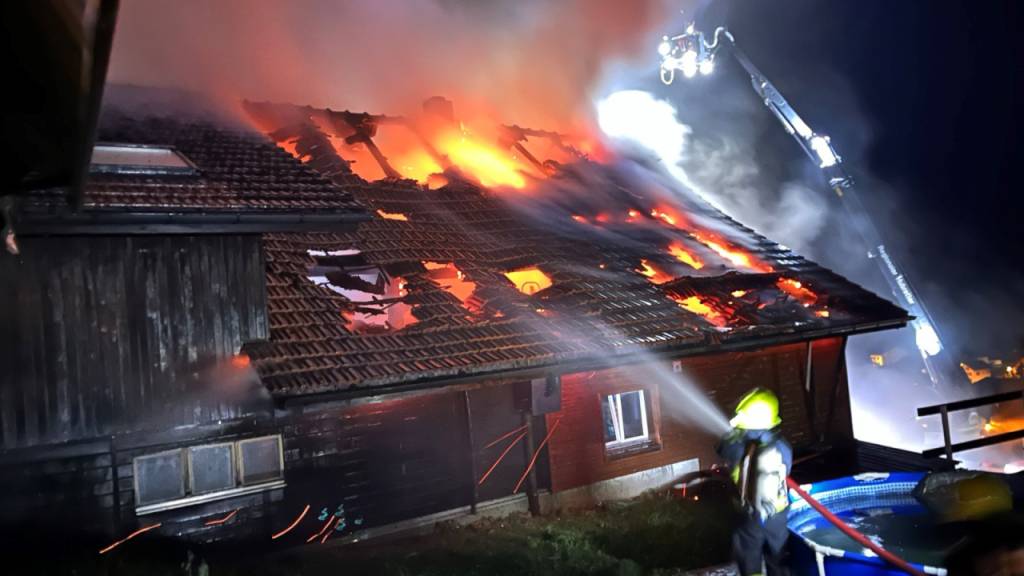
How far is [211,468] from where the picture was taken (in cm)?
768

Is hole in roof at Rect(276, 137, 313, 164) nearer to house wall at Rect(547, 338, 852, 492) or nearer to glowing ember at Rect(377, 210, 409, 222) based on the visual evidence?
glowing ember at Rect(377, 210, 409, 222)

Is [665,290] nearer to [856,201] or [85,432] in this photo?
[85,432]

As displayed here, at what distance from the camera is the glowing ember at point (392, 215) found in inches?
437

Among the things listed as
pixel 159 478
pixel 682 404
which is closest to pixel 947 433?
pixel 682 404

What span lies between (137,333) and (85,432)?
117 centimetres

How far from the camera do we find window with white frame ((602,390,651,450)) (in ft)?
36.0

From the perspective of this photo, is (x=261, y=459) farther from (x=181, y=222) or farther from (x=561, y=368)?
(x=561, y=368)

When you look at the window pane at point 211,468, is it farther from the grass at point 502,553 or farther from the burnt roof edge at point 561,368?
the burnt roof edge at point 561,368

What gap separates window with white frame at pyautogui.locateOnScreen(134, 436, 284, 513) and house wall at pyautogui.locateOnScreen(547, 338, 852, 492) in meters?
4.24

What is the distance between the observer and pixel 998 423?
30.1 metres

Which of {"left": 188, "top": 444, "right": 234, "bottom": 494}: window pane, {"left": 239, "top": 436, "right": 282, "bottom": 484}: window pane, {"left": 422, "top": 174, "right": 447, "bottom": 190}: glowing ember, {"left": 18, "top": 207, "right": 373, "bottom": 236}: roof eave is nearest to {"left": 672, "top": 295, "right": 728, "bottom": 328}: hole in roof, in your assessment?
{"left": 422, "top": 174, "right": 447, "bottom": 190}: glowing ember

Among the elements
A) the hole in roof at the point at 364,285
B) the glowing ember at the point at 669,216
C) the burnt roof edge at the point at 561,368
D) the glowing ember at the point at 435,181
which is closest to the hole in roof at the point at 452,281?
the hole in roof at the point at 364,285

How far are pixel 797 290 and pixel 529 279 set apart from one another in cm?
572

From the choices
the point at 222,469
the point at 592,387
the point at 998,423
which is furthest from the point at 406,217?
the point at 998,423
